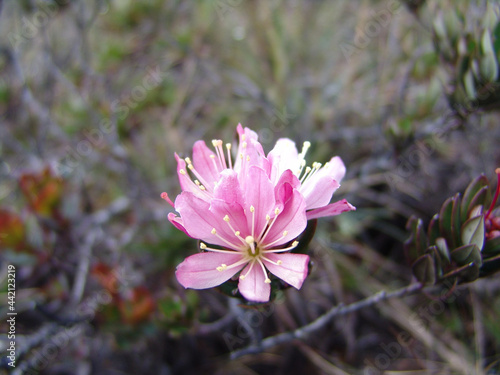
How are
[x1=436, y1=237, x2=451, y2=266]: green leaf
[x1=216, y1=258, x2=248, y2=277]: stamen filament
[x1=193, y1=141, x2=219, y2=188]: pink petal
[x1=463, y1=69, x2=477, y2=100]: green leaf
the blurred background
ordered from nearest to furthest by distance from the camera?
[x1=216, y1=258, x2=248, y2=277]: stamen filament
[x1=436, y1=237, x2=451, y2=266]: green leaf
[x1=193, y1=141, x2=219, y2=188]: pink petal
[x1=463, y1=69, x2=477, y2=100]: green leaf
the blurred background

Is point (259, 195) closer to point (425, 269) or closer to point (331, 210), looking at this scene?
point (331, 210)

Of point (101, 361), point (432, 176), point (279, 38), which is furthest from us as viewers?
point (279, 38)

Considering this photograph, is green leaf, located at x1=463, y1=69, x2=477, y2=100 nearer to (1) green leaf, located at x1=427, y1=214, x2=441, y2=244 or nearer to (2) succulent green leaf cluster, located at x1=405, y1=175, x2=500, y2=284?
(2) succulent green leaf cluster, located at x1=405, y1=175, x2=500, y2=284

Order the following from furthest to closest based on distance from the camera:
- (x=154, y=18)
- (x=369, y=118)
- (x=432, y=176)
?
1. (x=154, y=18)
2. (x=369, y=118)
3. (x=432, y=176)

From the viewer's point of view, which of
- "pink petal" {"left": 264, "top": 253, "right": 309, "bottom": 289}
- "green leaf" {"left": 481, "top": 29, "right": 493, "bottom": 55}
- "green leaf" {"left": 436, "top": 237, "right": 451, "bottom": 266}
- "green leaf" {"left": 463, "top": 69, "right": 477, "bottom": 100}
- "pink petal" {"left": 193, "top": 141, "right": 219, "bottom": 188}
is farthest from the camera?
"green leaf" {"left": 463, "top": 69, "right": 477, "bottom": 100}

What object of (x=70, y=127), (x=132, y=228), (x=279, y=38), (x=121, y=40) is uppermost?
(x=121, y=40)

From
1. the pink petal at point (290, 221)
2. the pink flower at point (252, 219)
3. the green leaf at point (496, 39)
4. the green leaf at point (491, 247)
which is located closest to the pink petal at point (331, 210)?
the pink flower at point (252, 219)

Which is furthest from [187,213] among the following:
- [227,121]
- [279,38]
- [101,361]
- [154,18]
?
[154,18]

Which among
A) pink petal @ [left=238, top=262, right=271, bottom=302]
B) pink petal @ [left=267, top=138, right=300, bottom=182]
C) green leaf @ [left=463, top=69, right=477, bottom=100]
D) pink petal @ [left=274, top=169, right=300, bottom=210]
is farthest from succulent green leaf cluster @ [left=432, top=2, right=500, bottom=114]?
pink petal @ [left=238, top=262, right=271, bottom=302]

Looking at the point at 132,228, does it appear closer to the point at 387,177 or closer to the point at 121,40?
the point at 387,177
